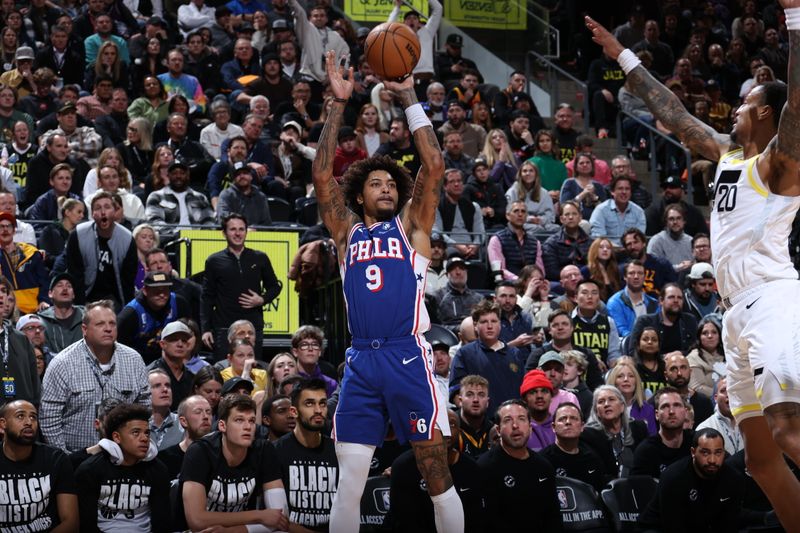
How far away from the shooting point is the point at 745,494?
1030cm

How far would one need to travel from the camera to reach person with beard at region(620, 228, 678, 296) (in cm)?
1454

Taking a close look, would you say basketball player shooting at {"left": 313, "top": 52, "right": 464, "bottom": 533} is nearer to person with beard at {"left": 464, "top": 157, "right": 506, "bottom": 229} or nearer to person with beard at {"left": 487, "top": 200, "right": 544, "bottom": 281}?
person with beard at {"left": 487, "top": 200, "right": 544, "bottom": 281}

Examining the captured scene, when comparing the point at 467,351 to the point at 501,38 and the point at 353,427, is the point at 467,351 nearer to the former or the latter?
the point at 353,427

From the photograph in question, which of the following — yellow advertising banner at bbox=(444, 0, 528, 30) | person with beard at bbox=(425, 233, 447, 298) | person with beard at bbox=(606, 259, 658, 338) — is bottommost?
person with beard at bbox=(606, 259, 658, 338)

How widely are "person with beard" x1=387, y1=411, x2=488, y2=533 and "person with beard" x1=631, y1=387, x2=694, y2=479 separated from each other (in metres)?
1.74

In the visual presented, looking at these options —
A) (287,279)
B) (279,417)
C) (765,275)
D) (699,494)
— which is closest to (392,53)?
(765,275)

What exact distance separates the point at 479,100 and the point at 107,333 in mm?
9992

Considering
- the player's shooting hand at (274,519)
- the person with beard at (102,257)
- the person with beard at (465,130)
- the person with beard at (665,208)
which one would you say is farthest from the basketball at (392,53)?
the person with beard at (465,130)

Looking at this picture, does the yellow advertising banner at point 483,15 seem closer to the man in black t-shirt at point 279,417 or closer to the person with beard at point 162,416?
the person with beard at point 162,416

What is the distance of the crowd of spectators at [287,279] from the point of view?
9.19m

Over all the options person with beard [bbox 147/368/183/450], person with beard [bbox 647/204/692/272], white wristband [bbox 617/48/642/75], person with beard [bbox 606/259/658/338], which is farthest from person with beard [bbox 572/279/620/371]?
white wristband [bbox 617/48/642/75]

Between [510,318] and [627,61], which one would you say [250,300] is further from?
[627,61]

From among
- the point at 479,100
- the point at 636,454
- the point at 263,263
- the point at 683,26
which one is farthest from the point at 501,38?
the point at 636,454

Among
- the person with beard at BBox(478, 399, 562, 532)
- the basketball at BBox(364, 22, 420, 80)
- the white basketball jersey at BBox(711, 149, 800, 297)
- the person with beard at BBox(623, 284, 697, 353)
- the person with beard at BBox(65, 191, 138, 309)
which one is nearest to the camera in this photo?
the white basketball jersey at BBox(711, 149, 800, 297)
